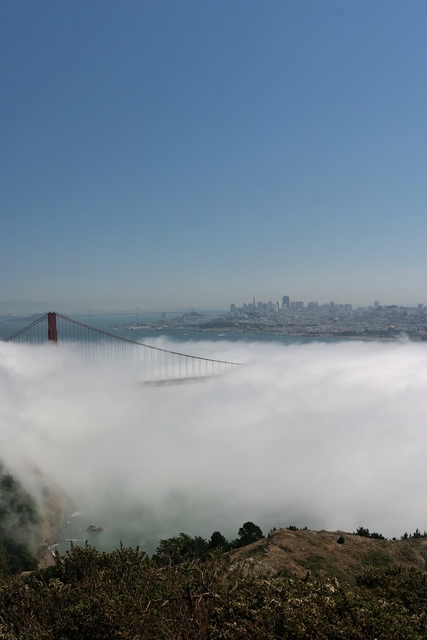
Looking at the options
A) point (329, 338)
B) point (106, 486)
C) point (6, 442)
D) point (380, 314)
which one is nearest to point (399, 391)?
point (329, 338)

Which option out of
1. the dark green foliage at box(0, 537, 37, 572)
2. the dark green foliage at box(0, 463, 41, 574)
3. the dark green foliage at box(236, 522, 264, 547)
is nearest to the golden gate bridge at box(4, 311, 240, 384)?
the dark green foliage at box(0, 463, 41, 574)

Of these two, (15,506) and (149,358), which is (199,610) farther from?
(149,358)

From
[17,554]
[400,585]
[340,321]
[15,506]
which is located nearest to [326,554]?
[400,585]

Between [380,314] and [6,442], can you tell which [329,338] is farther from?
[6,442]

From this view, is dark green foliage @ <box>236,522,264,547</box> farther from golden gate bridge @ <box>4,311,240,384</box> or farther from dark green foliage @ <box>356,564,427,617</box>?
golden gate bridge @ <box>4,311,240,384</box>

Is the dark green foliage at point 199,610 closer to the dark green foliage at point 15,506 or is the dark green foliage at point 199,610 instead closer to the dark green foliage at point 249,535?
the dark green foliage at point 249,535
